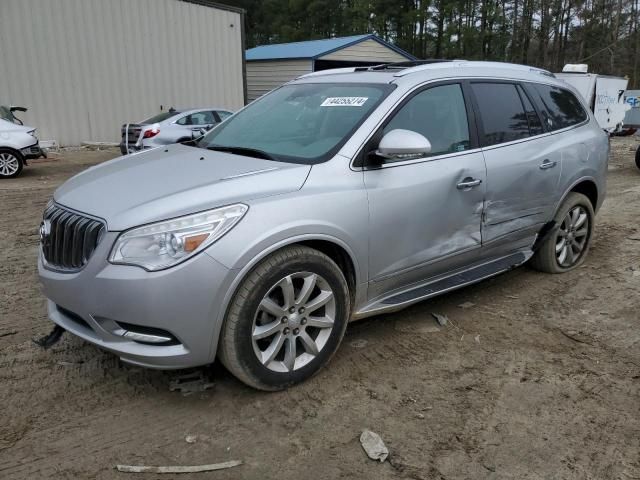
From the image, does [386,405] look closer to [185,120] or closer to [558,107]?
[558,107]

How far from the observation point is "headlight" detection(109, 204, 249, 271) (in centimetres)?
273

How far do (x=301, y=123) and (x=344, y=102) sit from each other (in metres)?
0.32

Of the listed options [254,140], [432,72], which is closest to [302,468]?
[254,140]

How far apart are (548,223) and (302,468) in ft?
10.5

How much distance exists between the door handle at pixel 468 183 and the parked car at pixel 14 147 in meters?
10.3

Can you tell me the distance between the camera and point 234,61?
21.1 m

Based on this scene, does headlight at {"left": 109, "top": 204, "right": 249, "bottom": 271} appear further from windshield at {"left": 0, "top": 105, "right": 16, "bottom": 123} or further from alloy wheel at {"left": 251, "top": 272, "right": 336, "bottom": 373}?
windshield at {"left": 0, "top": 105, "right": 16, "bottom": 123}

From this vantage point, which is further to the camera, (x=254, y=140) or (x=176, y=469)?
(x=254, y=140)

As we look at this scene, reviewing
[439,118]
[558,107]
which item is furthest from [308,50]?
[439,118]

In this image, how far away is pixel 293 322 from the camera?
124 inches

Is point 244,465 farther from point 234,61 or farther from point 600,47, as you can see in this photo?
point 600,47

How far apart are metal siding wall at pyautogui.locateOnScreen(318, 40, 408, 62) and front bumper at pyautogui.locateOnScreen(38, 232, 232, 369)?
2309 cm

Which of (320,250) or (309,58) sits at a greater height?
(309,58)

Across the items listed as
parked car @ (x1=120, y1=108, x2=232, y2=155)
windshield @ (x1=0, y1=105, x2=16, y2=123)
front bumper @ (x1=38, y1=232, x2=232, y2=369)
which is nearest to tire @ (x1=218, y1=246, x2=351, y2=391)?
front bumper @ (x1=38, y1=232, x2=232, y2=369)
